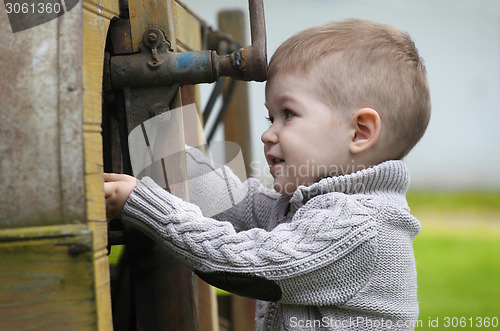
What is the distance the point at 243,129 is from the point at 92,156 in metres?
2.58

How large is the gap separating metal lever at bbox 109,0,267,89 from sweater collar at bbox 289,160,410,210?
0.34m

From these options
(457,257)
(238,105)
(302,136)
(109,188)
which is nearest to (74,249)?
(109,188)

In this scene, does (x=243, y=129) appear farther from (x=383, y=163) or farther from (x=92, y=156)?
(x=92, y=156)

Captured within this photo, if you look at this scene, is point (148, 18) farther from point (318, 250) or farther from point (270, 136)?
point (318, 250)

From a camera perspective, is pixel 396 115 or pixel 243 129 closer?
pixel 396 115

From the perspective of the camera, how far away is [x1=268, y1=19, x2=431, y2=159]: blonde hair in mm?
1666

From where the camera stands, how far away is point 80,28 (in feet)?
3.87

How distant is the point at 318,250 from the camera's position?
4.85ft

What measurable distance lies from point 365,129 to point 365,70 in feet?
0.51

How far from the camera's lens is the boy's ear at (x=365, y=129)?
167 centimetres

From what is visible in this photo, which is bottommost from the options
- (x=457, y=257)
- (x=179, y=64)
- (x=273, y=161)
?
(x=457, y=257)

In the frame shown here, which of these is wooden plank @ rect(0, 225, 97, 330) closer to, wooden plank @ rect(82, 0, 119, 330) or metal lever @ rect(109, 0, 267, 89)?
wooden plank @ rect(82, 0, 119, 330)

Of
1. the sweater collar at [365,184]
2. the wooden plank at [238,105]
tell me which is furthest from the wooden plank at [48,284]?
the wooden plank at [238,105]

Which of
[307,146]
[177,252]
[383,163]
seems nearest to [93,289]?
[177,252]
